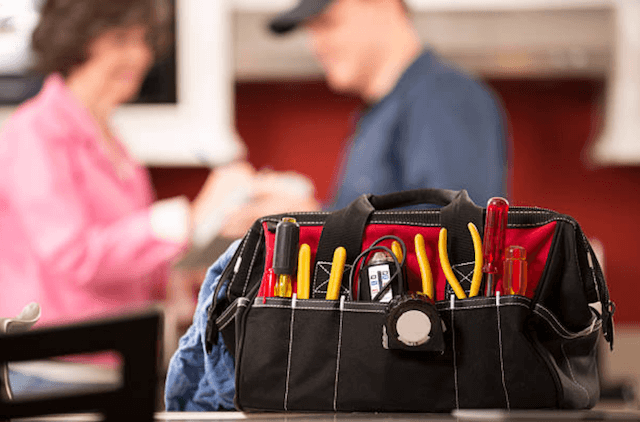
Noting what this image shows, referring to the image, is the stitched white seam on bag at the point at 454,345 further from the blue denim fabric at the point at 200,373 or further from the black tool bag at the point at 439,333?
the blue denim fabric at the point at 200,373

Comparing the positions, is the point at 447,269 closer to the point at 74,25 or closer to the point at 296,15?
the point at 296,15

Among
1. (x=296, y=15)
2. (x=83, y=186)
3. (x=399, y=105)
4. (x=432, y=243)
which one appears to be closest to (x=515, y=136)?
(x=399, y=105)

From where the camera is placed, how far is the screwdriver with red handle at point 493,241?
0.49 metres

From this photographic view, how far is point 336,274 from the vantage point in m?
0.51

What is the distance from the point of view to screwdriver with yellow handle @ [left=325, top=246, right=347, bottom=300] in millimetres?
504

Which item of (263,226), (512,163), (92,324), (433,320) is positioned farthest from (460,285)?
(512,163)

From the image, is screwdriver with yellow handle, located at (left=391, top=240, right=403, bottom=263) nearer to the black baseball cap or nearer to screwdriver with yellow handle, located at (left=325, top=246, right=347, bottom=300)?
screwdriver with yellow handle, located at (left=325, top=246, right=347, bottom=300)

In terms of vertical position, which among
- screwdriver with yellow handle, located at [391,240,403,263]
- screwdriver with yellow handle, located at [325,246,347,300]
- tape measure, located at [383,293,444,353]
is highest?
screwdriver with yellow handle, located at [391,240,403,263]

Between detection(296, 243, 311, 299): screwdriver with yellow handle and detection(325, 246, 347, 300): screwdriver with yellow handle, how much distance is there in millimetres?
Result: 17

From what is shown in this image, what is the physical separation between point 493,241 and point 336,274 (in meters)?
0.12

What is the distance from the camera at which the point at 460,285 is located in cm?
50

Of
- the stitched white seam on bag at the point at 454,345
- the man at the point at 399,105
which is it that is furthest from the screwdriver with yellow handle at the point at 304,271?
the man at the point at 399,105

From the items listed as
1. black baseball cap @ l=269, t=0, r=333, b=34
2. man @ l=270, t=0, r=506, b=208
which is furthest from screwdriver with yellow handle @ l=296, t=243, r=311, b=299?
black baseball cap @ l=269, t=0, r=333, b=34

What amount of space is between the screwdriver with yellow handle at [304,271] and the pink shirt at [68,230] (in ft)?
3.49
